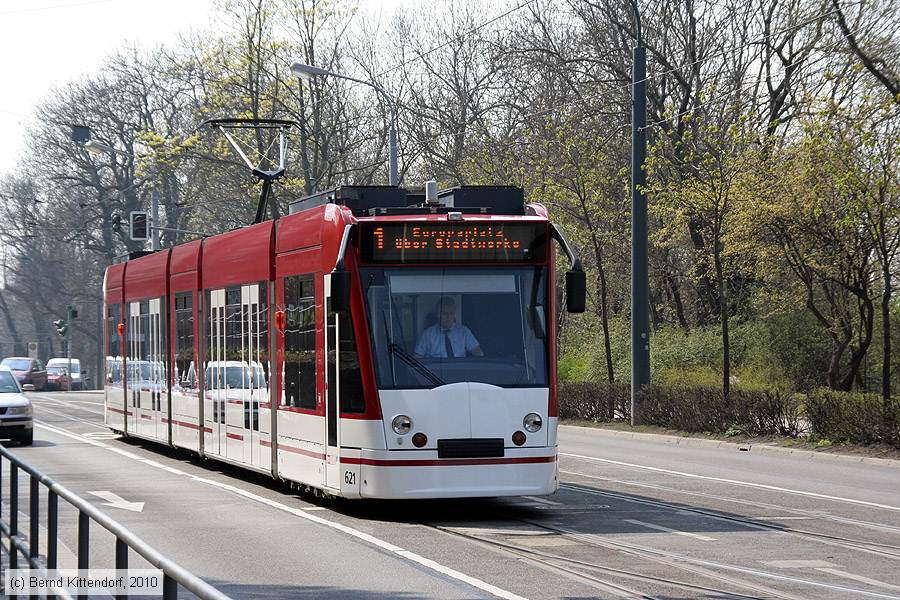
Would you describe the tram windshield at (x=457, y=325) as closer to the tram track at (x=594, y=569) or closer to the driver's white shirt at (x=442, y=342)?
the driver's white shirt at (x=442, y=342)

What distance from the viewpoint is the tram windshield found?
528 inches

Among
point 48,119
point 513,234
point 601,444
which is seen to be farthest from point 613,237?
point 48,119

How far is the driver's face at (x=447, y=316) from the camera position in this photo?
13570mm

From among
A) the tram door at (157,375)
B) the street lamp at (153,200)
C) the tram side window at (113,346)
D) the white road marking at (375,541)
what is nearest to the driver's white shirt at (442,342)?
the white road marking at (375,541)

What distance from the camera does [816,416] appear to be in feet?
76.5

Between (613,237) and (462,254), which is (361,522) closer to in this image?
(462,254)

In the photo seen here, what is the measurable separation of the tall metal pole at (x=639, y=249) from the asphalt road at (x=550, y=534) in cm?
857

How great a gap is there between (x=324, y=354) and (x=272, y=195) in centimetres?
3153

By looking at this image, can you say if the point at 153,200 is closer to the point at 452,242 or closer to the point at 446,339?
the point at 452,242

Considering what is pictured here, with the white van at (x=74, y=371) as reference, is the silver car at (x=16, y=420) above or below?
below

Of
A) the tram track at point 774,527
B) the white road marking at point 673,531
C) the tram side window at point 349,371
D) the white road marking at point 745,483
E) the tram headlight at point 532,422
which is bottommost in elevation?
the white road marking at point 745,483

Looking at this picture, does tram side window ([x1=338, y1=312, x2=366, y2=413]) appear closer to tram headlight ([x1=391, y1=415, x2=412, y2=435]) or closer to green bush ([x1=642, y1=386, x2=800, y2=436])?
tram headlight ([x1=391, y1=415, x2=412, y2=435])

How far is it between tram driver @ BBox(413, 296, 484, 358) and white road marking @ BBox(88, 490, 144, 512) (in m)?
3.60

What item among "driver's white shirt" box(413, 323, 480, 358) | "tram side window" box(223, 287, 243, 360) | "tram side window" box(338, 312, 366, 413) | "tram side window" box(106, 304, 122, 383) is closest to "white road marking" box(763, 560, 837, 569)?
"driver's white shirt" box(413, 323, 480, 358)
